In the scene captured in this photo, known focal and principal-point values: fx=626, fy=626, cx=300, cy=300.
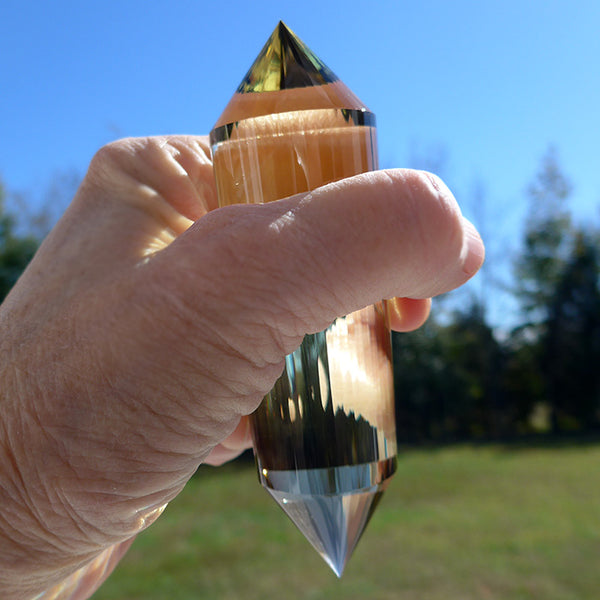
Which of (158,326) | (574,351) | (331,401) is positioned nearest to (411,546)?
(331,401)

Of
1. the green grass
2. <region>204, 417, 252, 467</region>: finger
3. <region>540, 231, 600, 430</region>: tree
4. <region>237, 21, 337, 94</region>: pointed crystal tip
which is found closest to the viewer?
<region>237, 21, 337, 94</region>: pointed crystal tip

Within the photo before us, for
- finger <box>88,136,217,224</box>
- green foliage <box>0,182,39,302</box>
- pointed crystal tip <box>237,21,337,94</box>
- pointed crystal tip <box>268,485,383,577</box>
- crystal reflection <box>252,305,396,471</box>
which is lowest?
green foliage <box>0,182,39,302</box>

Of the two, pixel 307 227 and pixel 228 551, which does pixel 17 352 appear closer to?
pixel 307 227

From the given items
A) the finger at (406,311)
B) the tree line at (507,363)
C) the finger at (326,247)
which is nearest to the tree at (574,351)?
the tree line at (507,363)

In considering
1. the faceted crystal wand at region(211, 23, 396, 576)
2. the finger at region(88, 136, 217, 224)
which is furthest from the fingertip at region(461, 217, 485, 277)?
the finger at region(88, 136, 217, 224)

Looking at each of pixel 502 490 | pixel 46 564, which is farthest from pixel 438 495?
pixel 46 564

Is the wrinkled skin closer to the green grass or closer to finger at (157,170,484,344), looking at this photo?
finger at (157,170,484,344)
